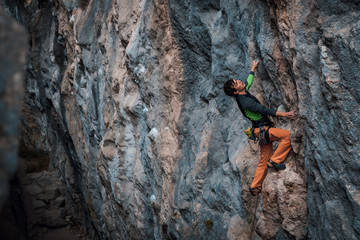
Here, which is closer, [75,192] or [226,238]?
[226,238]

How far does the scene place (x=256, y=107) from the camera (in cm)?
640

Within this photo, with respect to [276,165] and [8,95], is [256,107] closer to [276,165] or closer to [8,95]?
[276,165]

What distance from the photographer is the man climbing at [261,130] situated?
6363mm

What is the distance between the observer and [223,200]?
8125 mm

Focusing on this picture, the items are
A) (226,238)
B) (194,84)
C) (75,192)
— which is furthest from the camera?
(75,192)

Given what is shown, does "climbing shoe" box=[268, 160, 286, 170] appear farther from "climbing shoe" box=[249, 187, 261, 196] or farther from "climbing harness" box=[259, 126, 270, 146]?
"climbing shoe" box=[249, 187, 261, 196]

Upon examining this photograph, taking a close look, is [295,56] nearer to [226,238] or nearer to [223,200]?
[223,200]

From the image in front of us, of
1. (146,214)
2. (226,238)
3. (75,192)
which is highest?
(226,238)

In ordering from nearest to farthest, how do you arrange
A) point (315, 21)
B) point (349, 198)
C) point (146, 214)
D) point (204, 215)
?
point (349, 198) < point (315, 21) < point (204, 215) < point (146, 214)

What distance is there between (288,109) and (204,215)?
3.60 metres

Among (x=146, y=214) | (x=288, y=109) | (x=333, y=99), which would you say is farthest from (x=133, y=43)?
(x=333, y=99)

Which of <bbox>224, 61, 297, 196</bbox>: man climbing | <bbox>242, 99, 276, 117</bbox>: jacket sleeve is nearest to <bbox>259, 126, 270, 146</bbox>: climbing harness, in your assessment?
<bbox>224, 61, 297, 196</bbox>: man climbing

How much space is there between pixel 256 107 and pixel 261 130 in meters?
0.44

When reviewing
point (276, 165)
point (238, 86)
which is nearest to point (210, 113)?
point (238, 86)
